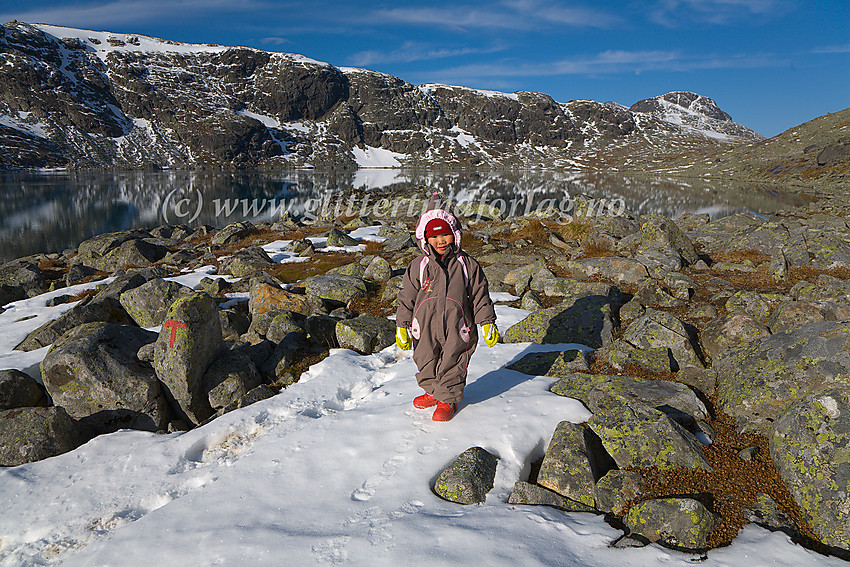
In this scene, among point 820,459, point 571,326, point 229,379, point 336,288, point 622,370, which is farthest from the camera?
point 336,288

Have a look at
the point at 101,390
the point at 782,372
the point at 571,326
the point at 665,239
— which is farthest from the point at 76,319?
the point at 665,239

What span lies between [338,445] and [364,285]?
8.54m

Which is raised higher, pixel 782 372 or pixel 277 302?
pixel 782 372

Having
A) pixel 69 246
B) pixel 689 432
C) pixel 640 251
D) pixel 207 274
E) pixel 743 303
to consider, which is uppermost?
pixel 640 251

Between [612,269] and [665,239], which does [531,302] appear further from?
[665,239]

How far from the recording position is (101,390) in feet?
24.3

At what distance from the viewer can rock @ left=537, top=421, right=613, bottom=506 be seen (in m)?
4.66

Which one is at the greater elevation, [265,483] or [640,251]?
[640,251]

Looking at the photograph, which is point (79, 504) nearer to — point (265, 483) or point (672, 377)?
point (265, 483)

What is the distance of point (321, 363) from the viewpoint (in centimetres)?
893

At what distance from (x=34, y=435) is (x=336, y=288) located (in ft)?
27.2

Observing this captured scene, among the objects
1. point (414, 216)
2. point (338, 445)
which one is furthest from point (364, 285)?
point (414, 216)

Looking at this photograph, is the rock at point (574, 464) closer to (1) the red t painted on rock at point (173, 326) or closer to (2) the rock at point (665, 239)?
(1) the red t painted on rock at point (173, 326)

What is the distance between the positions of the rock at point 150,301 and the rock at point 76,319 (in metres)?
0.25
